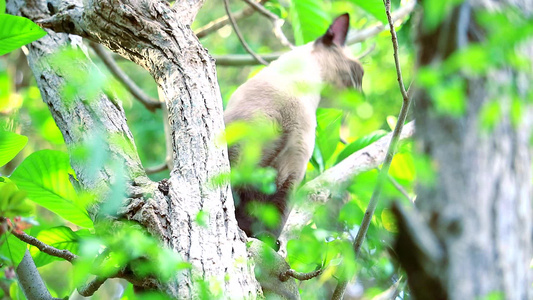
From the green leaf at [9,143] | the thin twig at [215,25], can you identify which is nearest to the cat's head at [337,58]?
the thin twig at [215,25]

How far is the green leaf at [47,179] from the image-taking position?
2254mm

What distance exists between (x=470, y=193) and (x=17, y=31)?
189 cm

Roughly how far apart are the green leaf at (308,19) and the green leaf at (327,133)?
0.63 m

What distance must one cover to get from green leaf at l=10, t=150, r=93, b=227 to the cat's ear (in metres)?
1.91

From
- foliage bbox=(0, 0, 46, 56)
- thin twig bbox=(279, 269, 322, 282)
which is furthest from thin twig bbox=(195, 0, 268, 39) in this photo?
thin twig bbox=(279, 269, 322, 282)

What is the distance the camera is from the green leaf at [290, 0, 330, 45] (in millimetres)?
3453

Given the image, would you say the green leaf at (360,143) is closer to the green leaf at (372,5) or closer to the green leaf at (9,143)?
the green leaf at (372,5)

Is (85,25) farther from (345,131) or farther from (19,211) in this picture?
(345,131)

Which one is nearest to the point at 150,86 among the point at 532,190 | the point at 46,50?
the point at 46,50

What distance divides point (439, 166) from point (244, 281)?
0.91 m

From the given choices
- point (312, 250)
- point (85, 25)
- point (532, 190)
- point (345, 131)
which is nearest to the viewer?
point (532, 190)

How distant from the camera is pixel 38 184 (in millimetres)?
2271

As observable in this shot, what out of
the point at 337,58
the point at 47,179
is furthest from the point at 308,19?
the point at 47,179

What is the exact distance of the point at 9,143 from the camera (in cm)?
207
